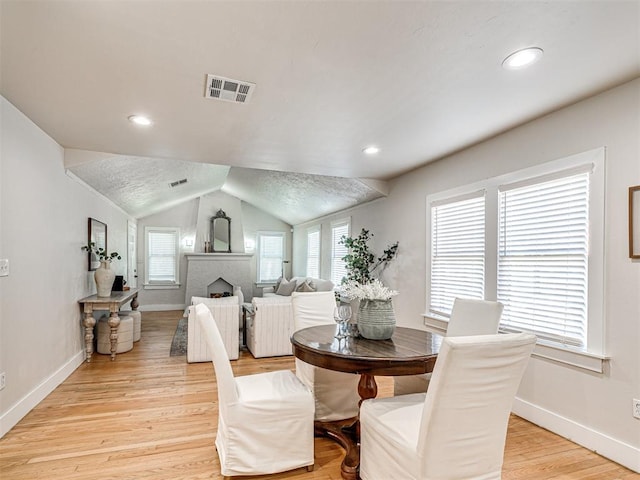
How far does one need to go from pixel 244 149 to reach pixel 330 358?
2.57 metres

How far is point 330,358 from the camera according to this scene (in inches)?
79.0

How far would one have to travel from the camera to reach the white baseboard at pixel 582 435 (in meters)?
2.21

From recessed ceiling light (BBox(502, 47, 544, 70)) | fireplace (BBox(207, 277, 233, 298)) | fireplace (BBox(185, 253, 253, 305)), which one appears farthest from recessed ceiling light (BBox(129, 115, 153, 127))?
fireplace (BBox(207, 277, 233, 298))

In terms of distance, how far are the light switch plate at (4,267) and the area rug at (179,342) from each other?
2594mm

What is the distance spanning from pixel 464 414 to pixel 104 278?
450 centimetres

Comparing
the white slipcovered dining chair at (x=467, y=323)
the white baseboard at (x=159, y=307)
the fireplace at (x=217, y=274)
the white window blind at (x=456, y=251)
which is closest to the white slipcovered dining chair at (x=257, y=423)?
the white slipcovered dining chair at (x=467, y=323)

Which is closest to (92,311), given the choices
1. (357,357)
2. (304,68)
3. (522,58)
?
(357,357)

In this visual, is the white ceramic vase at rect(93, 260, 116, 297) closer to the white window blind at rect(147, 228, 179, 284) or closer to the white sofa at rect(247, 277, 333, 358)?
the white sofa at rect(247, 277, 333, 358)

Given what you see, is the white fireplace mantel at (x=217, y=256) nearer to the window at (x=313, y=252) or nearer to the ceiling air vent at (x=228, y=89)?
the window at (x=313, y=252)

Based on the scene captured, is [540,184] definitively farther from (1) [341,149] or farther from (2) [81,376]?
(2) [81,376]

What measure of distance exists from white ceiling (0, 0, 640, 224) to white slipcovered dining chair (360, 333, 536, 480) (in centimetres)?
148

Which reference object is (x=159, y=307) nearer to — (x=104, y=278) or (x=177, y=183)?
(x=177, y=183)

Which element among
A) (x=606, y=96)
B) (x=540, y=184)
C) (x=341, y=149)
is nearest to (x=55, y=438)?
(x=341, y=149)

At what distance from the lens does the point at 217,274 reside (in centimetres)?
910
